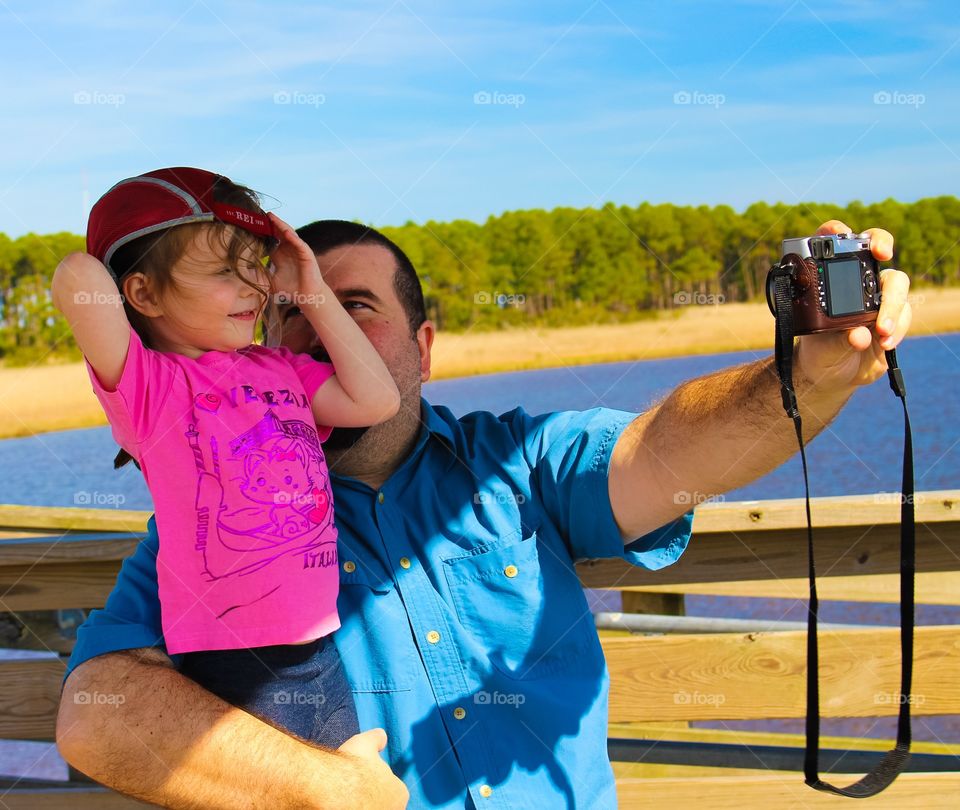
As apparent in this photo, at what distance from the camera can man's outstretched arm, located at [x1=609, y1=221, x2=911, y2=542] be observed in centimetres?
152

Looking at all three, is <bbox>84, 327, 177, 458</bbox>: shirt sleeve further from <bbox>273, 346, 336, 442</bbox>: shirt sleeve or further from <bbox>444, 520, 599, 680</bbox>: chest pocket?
<bbox>444, 520, 599, 680</bbox>: chest pocket

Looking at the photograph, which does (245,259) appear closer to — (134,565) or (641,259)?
(134,565)

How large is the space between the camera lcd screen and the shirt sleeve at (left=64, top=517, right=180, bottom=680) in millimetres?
1193

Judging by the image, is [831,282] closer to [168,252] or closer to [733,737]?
[168,252]

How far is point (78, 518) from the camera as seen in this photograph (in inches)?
104

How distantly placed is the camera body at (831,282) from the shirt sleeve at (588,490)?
0.46 m

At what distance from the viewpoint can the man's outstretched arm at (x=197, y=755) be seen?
1575mm

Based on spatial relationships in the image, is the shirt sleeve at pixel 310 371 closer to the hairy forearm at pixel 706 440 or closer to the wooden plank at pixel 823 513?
the hairy forearm at pixel 706 440

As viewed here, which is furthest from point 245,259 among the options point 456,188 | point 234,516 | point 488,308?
point 488,308

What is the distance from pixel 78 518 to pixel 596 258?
103 feet

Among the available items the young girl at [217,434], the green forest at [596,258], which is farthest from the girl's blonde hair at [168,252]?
the green forest at [596,258]
